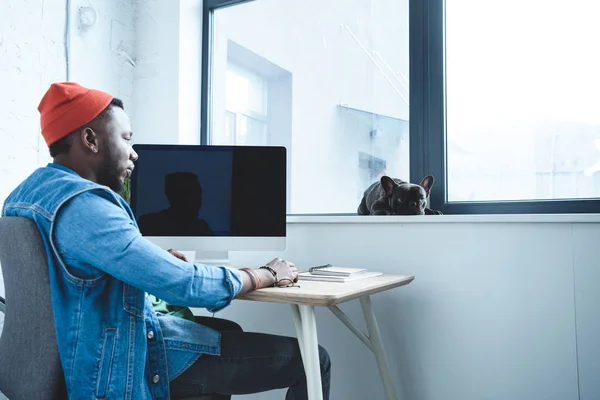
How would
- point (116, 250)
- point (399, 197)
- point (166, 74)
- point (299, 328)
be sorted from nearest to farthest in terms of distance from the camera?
point (116, 250) < point (299, 328) < point (399, 197) < point (166, 74)

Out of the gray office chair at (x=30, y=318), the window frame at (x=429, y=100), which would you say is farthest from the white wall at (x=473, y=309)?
the gray office chair at (x=30, y=318)

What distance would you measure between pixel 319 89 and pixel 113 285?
152cm

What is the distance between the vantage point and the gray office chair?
0.99 m

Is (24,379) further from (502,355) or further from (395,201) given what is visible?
(502,355)

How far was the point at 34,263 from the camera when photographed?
990 mm

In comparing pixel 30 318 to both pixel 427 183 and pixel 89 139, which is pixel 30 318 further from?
pixel 427 183

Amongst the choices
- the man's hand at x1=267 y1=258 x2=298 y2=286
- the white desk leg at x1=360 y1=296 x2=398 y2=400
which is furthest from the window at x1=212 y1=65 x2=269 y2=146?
the man's hand at x1=267 y1=258 x2=298 y2=286

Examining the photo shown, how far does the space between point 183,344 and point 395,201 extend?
1.00 m

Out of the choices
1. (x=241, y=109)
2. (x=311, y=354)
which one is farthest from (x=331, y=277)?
(x=241, y=109)

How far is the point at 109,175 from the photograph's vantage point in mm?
1194

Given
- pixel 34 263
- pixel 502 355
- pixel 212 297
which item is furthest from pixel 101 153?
pixel 502 355

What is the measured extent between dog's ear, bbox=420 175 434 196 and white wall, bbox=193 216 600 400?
0.15 m

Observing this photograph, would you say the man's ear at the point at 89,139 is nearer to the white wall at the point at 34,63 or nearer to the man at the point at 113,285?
the man at the point at 113,285

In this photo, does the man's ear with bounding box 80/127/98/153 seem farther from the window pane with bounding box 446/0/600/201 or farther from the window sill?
the window pane with bounding box 446/0/600/201
